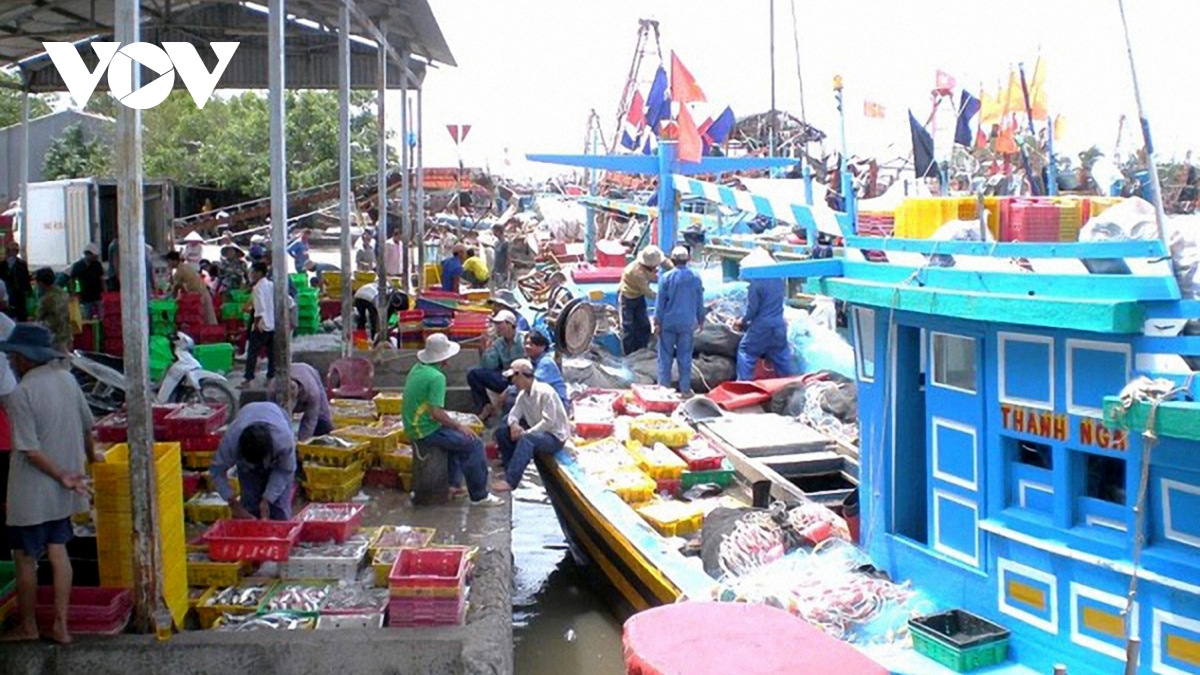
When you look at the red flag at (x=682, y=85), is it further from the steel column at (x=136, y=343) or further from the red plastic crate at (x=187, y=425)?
the steel column at (x=136, y=343)

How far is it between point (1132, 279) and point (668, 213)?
1231 centimetres

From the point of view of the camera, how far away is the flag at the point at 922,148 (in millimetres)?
7090

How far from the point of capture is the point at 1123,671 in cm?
489

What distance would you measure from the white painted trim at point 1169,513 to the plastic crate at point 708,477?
15.2 feet

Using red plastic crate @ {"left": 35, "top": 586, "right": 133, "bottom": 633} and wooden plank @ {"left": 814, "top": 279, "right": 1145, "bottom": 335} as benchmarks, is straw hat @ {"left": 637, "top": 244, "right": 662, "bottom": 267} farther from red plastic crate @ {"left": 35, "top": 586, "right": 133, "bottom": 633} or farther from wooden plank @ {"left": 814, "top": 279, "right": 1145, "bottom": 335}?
red plastic crate @ {"left": 35, "top": 586, "right": 133, "bottom": 633}

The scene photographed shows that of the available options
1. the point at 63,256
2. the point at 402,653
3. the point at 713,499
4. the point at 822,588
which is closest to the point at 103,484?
the point at 402,653

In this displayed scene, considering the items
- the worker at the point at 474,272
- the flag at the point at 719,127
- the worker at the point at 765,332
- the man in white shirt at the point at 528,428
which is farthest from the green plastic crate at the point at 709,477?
the flag at the point at 719,127

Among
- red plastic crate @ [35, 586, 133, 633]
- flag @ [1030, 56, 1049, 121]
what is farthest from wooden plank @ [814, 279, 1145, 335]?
red plastic crate @ [35, 586, 133, 633]

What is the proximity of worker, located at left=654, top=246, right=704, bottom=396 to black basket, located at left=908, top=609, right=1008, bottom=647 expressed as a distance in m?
7.17

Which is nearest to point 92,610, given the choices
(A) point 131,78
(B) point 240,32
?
(A) point 131,78

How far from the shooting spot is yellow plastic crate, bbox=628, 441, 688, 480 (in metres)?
9.16

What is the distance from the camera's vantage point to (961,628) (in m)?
5.64

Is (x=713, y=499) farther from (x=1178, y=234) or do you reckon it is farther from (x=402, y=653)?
(x=1178, y=234)

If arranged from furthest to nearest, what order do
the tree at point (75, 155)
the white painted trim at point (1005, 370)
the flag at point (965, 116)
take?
the tree at point (75, 155) < the flag at point (965, 116) < the white painted trim at point (1005, 370)
